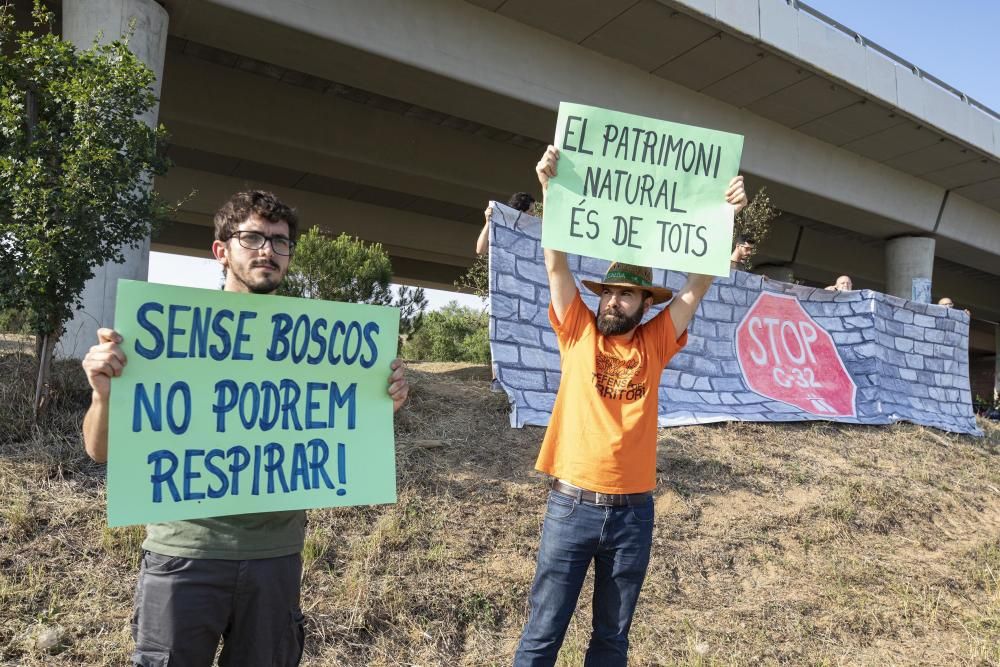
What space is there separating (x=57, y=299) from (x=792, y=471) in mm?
5873

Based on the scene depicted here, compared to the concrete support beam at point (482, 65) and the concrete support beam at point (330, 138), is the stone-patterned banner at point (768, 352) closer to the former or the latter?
the concrete support beam at point (482, 65)

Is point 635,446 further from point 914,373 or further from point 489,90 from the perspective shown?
point 489,90

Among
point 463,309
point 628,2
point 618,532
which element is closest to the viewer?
point 618,532

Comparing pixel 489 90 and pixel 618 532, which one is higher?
pixel 489 90

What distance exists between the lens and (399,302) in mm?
9781

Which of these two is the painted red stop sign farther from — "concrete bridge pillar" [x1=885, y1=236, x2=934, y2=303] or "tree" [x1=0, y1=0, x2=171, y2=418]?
"concrete bridge pillar" [x1=885, y1=236, x2=934, y2=303]

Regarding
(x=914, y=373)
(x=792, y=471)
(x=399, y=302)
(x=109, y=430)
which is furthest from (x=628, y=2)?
(x=109, y=430)

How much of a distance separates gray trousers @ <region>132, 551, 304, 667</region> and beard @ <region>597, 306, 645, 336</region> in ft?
5.01

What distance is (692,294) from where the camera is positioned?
3084mm

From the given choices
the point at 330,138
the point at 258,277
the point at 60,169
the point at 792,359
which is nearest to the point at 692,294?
the point at 258,277

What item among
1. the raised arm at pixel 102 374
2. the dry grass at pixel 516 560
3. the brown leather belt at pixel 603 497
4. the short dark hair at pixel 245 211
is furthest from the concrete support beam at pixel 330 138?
the brown leather belt at pixel 603 497

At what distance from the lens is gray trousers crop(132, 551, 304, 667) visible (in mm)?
1980

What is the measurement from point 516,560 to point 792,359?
5.07 metres

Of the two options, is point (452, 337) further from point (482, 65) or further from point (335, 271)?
point (335, 271)
